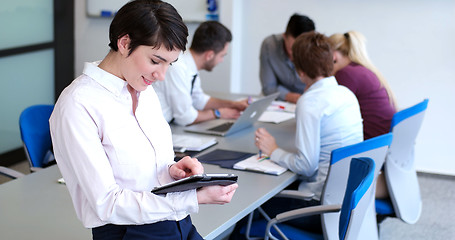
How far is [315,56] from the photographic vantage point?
122 inches

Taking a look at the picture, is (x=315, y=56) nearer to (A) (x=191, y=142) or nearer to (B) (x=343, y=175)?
(B) (x=343, y=175)

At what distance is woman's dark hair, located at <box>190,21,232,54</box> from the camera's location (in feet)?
12.9

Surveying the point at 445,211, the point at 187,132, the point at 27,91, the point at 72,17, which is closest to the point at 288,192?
the point at 187,132

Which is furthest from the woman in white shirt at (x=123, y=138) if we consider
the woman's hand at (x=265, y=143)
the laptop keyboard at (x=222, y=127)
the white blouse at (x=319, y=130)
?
the laptop keyboard at (x=222, y=127)

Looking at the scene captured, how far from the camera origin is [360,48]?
396cm

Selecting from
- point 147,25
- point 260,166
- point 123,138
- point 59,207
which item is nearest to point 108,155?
point 123,138

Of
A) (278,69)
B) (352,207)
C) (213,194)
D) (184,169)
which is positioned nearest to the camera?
(213,194)

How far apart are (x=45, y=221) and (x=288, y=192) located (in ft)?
3.82

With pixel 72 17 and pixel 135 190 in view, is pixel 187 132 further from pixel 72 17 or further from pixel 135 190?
pixel 72 17

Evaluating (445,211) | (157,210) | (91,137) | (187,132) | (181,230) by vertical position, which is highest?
(91,137)

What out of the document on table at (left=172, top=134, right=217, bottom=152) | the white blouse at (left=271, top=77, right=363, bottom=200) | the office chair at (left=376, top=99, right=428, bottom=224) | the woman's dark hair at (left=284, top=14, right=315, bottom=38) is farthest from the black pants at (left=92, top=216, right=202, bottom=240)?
the woman's dark hair at (left=284, top=14, right=315, bottom=38)

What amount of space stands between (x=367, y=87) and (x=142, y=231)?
8.37 feet

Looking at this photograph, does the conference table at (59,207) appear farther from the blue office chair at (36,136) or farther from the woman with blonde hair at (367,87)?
the woman with blonde hair at (367,87)

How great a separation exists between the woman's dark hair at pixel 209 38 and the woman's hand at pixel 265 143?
1026mm
